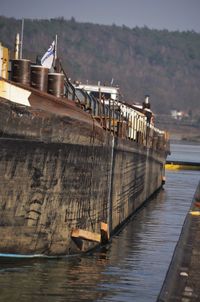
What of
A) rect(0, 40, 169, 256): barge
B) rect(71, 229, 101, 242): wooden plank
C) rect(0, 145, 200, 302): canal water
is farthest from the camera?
rect(71, 229, 101, 242): wooden plank

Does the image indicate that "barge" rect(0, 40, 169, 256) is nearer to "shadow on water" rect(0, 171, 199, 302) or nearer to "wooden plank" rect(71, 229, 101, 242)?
"wooden plank" rect(71, 229, 101, 242)

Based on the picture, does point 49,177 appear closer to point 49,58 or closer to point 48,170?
point 48,170

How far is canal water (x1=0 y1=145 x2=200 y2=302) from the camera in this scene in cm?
1578

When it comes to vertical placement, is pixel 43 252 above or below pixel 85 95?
below

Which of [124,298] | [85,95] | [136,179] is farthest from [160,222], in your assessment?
[124,298]

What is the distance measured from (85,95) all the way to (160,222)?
5.50 meters

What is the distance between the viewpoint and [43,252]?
712 inches

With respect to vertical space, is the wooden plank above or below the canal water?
above

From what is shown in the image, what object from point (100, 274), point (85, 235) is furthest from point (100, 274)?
point (85, 235)

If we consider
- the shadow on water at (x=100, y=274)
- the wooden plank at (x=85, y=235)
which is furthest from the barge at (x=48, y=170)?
the shadow on water at (x=100, y=274)

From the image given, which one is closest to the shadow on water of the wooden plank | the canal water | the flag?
the canal water

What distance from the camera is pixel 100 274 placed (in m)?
17.9

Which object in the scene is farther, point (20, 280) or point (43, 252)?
point (43, 252)

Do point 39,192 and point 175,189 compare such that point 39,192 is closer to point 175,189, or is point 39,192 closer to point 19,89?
point 19,89
